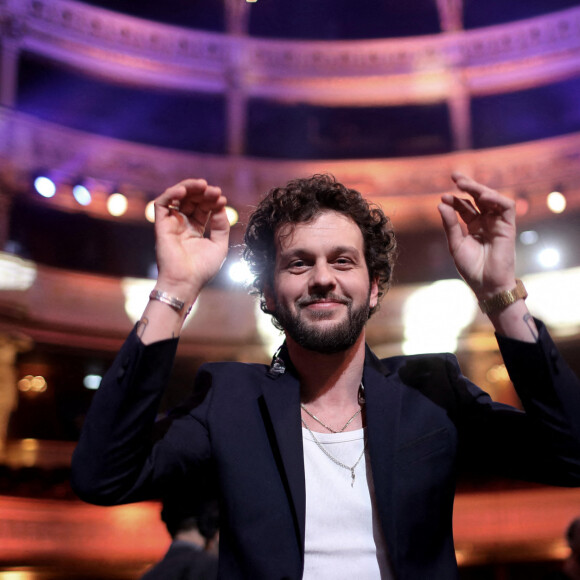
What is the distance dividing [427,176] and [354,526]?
8415 millimetres

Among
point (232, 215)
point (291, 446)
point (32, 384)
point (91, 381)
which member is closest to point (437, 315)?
point (232, 215)

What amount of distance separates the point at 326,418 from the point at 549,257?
7428 millimetres

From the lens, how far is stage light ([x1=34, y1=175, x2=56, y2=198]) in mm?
8070

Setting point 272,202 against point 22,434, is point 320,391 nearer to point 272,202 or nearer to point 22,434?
point 272,202

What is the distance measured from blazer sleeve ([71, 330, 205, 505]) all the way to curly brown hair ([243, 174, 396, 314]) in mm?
554

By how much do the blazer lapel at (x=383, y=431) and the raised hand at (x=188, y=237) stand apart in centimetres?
50

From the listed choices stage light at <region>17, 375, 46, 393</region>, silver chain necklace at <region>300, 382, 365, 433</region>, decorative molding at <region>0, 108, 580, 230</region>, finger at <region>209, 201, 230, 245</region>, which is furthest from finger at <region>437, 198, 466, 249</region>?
stage light at <region>17, 375, 46, 393</region>

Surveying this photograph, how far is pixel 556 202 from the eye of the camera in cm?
845

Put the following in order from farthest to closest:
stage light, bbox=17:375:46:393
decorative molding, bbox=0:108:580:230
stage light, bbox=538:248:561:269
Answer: stage light, bbox=538:248:561:269 → decorative molding, bbox=0:108:580:230 → stage light, bbox=17:375:46:393

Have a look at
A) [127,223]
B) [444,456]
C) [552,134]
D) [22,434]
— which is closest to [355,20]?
[552,134]

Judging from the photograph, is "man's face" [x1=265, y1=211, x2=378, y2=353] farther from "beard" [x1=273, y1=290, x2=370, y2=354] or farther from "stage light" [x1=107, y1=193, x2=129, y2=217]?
"stage light" [x1=107, y1=193, x2=129, y2=217]

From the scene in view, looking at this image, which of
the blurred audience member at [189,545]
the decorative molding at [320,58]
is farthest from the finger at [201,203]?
the decorative molding at [320,58]

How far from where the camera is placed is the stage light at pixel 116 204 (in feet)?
28.3

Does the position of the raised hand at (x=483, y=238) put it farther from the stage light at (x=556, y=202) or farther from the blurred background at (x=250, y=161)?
the stage light at (x=556, y=202)
